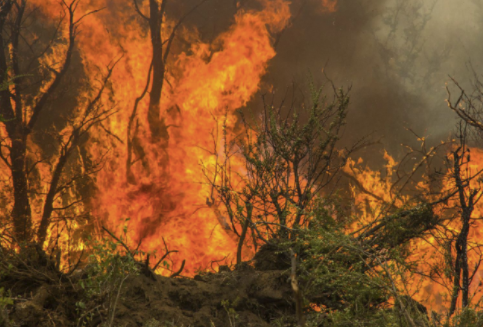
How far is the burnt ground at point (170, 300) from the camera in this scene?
2760 mm

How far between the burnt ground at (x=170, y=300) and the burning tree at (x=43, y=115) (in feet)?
19.0

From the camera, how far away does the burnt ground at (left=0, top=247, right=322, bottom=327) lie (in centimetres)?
276

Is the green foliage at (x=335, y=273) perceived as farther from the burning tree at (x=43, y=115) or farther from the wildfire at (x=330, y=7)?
the wildfire at (x=330, y=7)

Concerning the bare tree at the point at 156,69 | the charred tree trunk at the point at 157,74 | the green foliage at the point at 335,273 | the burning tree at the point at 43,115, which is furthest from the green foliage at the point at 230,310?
the charred tree trunk at the point at 157,74

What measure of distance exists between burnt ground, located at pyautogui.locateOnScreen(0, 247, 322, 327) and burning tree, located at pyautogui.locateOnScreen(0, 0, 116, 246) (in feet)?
19.0

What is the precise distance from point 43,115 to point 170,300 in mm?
7406

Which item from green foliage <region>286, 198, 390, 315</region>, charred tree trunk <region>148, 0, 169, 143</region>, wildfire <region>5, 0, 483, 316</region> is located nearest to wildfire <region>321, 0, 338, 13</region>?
wildfire <region>5, 0, 483, 316</region>

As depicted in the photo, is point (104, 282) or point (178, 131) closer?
point (104, 282)

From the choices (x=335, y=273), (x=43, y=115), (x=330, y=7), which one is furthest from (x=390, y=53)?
→ (x=335, y=273)

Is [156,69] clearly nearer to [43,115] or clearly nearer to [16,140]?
[43,115]

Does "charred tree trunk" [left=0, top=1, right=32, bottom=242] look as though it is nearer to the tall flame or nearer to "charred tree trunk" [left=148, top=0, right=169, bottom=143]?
the tall flame

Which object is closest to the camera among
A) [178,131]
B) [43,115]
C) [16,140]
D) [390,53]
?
[16,140]

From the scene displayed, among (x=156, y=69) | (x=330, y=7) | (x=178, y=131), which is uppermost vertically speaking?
(x=330, y=7)

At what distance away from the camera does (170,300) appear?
343 centimetres
